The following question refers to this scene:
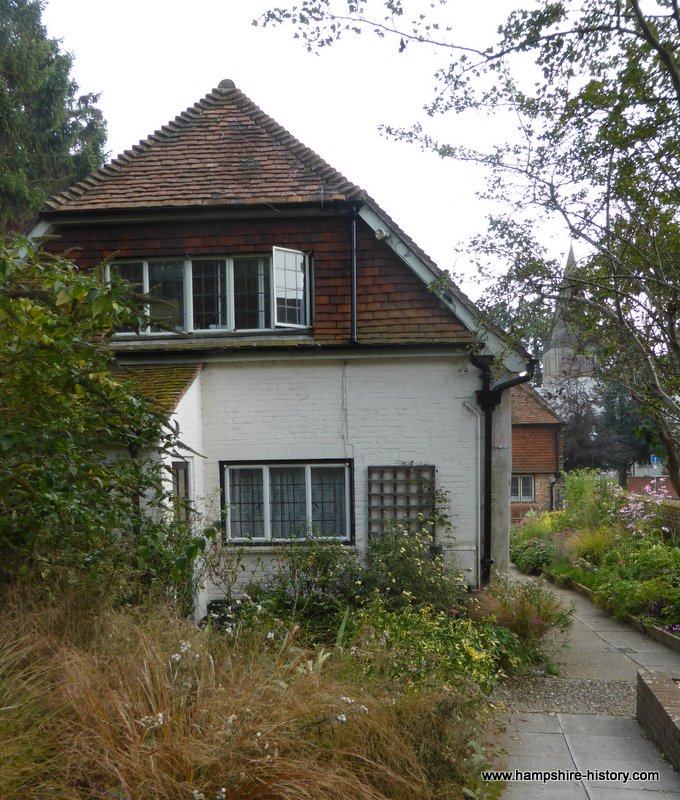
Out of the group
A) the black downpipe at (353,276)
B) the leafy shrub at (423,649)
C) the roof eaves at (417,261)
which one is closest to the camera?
the leafy shrub at (423,649)

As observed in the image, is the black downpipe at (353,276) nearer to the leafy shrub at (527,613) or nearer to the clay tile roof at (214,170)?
the clay tile roof at (214,170)

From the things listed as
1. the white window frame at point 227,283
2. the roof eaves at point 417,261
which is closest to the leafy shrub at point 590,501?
the roof eaves at point 417,261

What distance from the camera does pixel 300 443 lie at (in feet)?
34.3

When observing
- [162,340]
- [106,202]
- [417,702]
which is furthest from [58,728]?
[106,202]

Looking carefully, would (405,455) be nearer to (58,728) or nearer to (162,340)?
(162,340)

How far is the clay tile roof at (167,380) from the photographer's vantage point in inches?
364

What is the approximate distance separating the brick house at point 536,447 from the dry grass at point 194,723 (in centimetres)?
3042

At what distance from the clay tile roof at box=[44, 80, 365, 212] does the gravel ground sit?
21.7 feet

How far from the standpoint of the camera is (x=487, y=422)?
10266 mm

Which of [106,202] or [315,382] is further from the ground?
[106,202]

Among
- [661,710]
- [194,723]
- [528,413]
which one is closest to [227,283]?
[661,710]

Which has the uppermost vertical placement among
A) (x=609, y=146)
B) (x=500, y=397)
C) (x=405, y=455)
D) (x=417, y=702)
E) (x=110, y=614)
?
(x=609, y=146)

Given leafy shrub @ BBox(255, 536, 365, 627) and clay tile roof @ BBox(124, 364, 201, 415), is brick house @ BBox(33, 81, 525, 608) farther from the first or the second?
leafy shrub @ BBox(255, 536, 365, 627)

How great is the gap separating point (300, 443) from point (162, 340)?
2.50 metres
